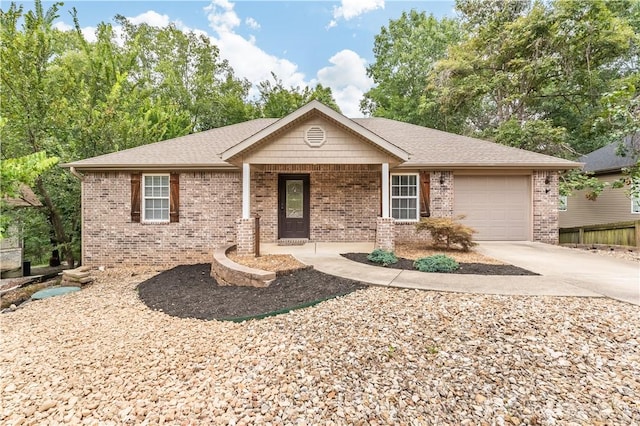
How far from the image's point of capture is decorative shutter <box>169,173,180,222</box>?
8.73 meters

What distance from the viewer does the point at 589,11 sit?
11.4 metres

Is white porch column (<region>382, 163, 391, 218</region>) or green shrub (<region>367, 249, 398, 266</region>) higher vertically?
white porch column (<region>382, 163, 391, 218</region>)

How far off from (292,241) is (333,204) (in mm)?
1774

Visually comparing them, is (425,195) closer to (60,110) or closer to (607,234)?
(607,234)

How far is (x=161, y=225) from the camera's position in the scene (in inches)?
345

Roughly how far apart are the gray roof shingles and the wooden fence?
7.89 feet

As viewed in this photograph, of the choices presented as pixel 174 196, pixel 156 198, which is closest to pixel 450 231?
pixel 174 196

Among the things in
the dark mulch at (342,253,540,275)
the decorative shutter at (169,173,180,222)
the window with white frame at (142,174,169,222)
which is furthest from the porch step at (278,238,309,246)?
the window with white frame at (142,174,169,222)

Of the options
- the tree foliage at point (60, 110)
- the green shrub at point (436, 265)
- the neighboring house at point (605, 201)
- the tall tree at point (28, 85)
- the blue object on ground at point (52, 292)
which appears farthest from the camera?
the neighboring house at point (605, 201)

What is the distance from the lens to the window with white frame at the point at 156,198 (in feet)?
29.0

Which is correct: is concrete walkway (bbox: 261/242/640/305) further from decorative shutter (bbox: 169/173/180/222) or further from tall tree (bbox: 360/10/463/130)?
tall tree (bbox: 360/10/463/130)

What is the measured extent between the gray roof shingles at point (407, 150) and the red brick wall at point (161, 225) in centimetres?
45

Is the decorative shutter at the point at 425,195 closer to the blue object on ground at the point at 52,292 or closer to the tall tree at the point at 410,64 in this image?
the blue object on ground at the point at 52,292

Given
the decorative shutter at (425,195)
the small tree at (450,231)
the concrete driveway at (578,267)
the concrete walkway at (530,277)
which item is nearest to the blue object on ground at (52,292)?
the concrete walkway at (530,277)
